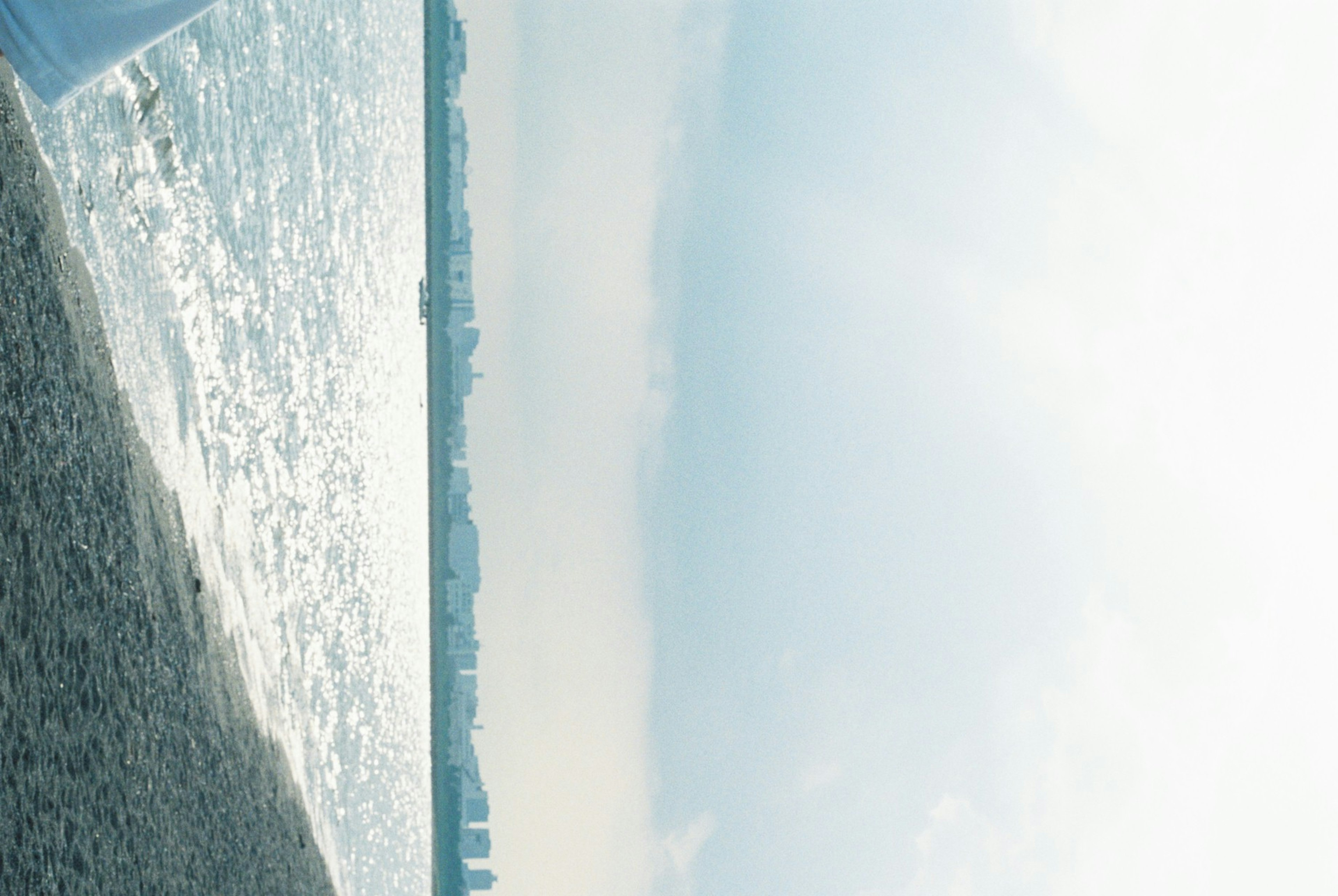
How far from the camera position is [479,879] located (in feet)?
81.9

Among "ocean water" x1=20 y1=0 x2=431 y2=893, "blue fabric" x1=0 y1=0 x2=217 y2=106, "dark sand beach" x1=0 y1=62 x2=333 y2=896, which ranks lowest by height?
"dark sand beach" x1=0 y1=62 x2=333 y2=896

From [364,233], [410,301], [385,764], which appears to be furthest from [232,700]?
[410,301]

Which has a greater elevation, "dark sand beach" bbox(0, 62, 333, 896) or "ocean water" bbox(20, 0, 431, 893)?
"ocean water" bbox(20, 0, 431, 893)

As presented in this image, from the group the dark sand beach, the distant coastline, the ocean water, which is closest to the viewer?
the dark sand beach

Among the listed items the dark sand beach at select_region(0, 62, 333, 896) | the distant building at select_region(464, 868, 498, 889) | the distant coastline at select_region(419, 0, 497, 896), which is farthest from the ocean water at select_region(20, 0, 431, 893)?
the distant building at select_region(464, 868, 498, 889)

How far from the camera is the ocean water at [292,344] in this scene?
8.56 metres

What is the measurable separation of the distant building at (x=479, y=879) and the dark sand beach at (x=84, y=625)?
55.5 ft

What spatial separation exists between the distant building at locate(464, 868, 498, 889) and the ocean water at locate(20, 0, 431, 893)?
9.16 feet

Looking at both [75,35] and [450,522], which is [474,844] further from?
[75,35]

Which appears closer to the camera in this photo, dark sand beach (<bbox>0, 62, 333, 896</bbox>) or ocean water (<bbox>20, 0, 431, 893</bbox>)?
dark sand beach (<bbox>0, 62, 333, 896</bbox>)

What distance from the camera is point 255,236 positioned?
11.9m

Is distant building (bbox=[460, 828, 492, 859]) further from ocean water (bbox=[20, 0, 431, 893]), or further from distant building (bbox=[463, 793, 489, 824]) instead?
ocean water (bbox=[20, 0, 431, 893])

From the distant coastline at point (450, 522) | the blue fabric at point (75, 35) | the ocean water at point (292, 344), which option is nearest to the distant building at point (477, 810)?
the distant coastline at point (450, 522)

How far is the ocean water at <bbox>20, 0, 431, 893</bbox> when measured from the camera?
28.1ft
